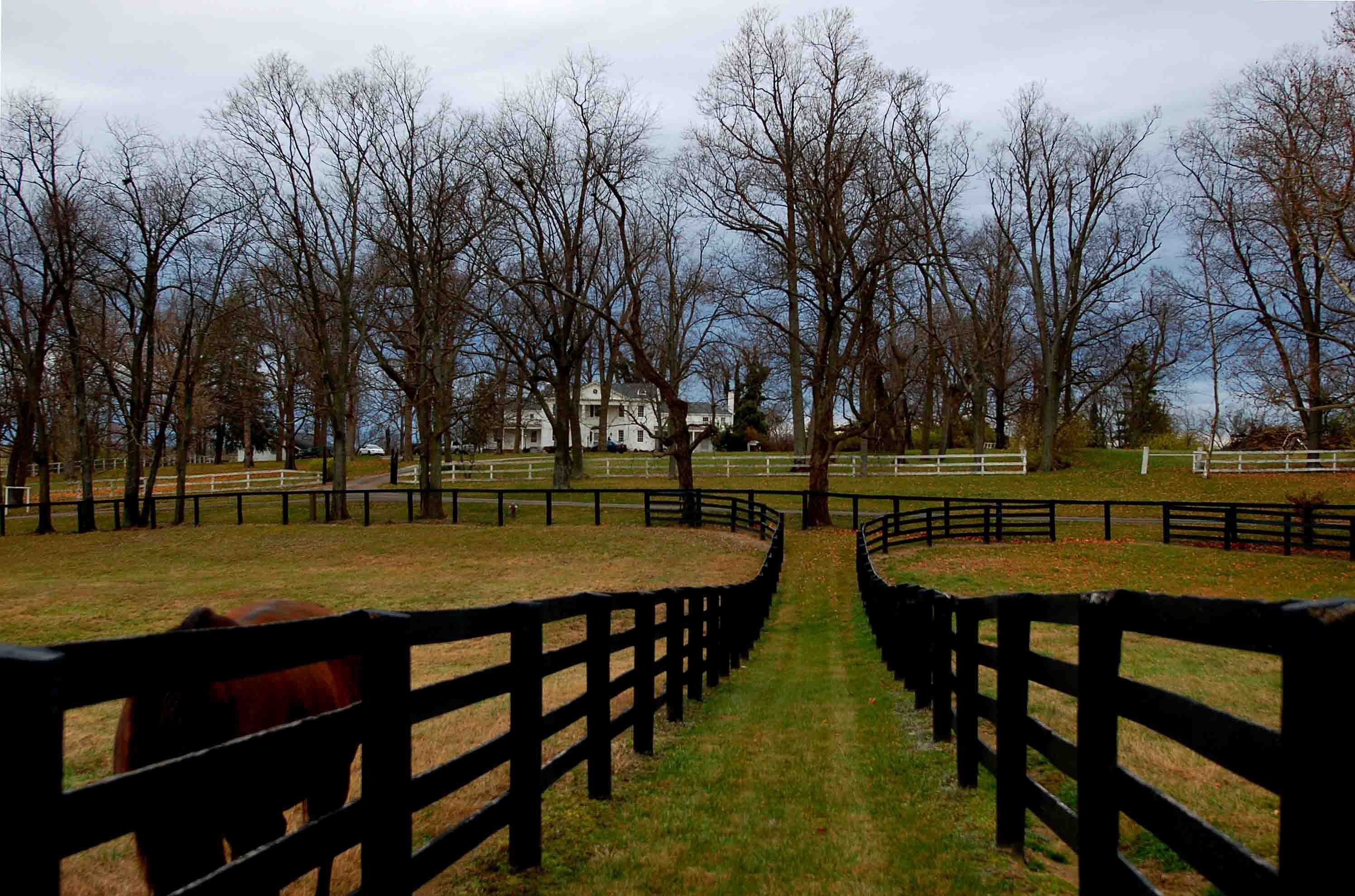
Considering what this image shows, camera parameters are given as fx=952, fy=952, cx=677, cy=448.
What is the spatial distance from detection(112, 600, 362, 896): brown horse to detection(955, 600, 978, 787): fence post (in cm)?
351

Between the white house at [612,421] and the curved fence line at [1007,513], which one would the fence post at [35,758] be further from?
the white house at [612,421]

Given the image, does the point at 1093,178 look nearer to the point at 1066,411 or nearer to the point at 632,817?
the point at 1066,411

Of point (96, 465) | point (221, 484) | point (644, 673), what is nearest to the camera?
point (644, 673)

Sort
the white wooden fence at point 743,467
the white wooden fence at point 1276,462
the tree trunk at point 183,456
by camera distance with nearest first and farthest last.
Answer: the tree trunk at point 183,456 < the white wooden fence at point 1276,462 < the white wooden fence at point 743,467

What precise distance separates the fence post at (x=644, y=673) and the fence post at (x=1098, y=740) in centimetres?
359


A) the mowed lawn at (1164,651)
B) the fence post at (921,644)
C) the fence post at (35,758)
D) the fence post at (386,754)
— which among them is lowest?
the mowed lawn at (1164,651)

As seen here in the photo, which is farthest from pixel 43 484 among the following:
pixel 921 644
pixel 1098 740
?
pixel 1098 740

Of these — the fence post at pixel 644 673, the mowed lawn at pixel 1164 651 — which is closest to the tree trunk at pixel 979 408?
the mowed lawn at pixel 1164 651

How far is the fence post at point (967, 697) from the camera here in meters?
5.66

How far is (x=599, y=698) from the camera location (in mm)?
5824

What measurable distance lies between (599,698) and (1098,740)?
3.17 meters

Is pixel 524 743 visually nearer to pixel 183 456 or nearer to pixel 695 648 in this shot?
pixel 695 648

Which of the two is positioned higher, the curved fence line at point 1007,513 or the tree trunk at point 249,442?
the tree trunk at point 249,442

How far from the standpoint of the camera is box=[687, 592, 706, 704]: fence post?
29.8ft
